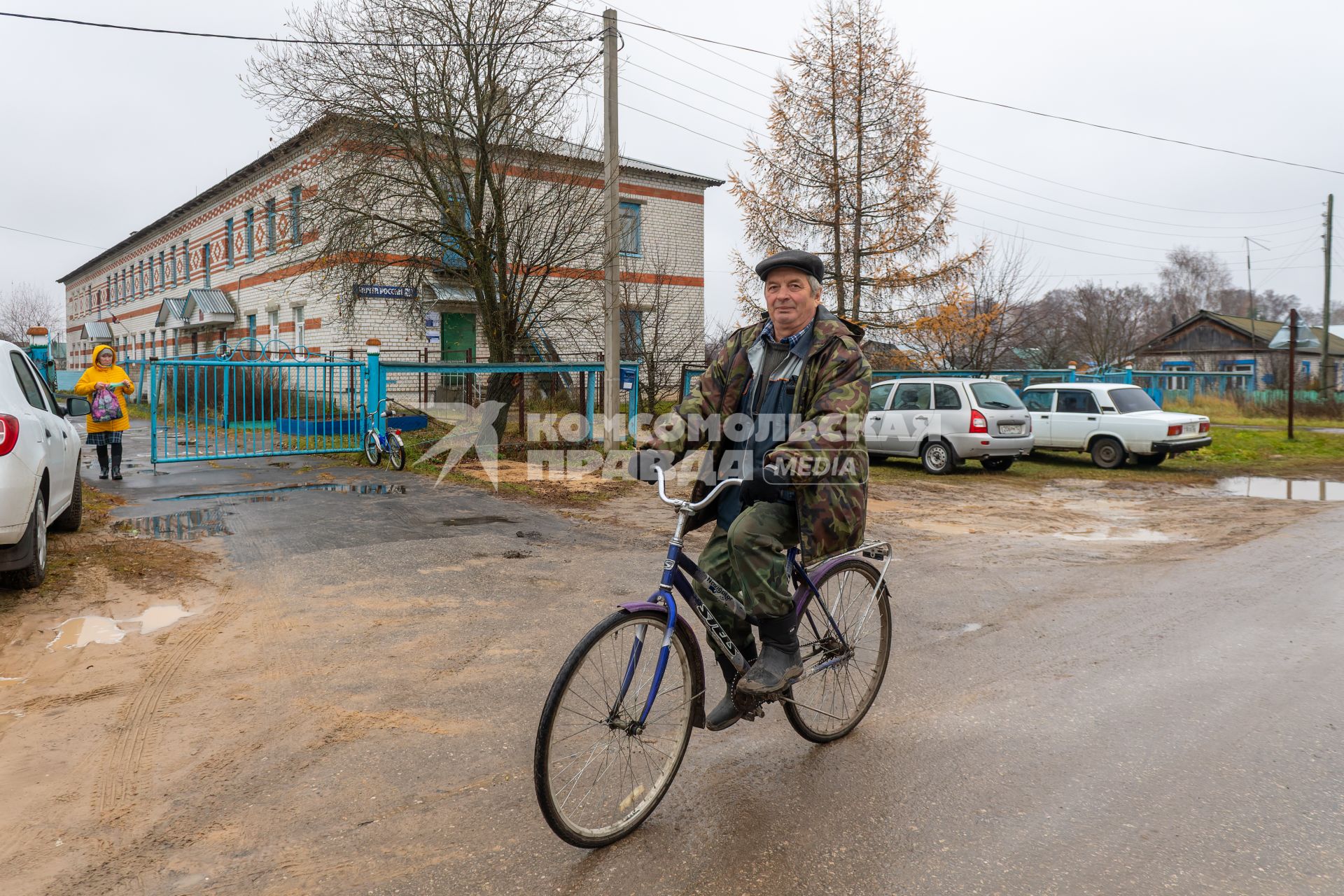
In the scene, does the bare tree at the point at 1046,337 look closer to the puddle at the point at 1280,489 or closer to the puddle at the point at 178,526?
the puddle at the point at 1280,489

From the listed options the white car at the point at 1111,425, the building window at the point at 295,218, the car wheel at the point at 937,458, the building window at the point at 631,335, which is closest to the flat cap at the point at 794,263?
the car wheel at the point at 937,458

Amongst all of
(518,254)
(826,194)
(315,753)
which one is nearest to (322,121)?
(518,254)

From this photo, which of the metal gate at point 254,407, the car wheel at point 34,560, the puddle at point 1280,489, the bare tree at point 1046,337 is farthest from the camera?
the bare tree at point 1046,337

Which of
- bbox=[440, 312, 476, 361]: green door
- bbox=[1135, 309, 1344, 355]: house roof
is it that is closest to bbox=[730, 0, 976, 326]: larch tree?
bbox=[440, 312, 476, 361]: green door

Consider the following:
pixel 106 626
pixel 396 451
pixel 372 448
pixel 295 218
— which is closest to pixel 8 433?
pixel 106 626

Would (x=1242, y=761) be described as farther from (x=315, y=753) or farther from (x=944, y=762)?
(x=315, y=753)

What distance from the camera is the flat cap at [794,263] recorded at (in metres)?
3.29

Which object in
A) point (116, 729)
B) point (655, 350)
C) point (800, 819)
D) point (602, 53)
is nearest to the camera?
point (800, 819)

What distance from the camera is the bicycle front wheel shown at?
107 inches

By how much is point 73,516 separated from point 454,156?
9.80 m

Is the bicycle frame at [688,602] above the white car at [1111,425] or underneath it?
underneath

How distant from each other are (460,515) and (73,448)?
3565 millimetres

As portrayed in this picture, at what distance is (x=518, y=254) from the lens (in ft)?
53.3

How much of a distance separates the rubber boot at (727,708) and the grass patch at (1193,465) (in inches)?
429
